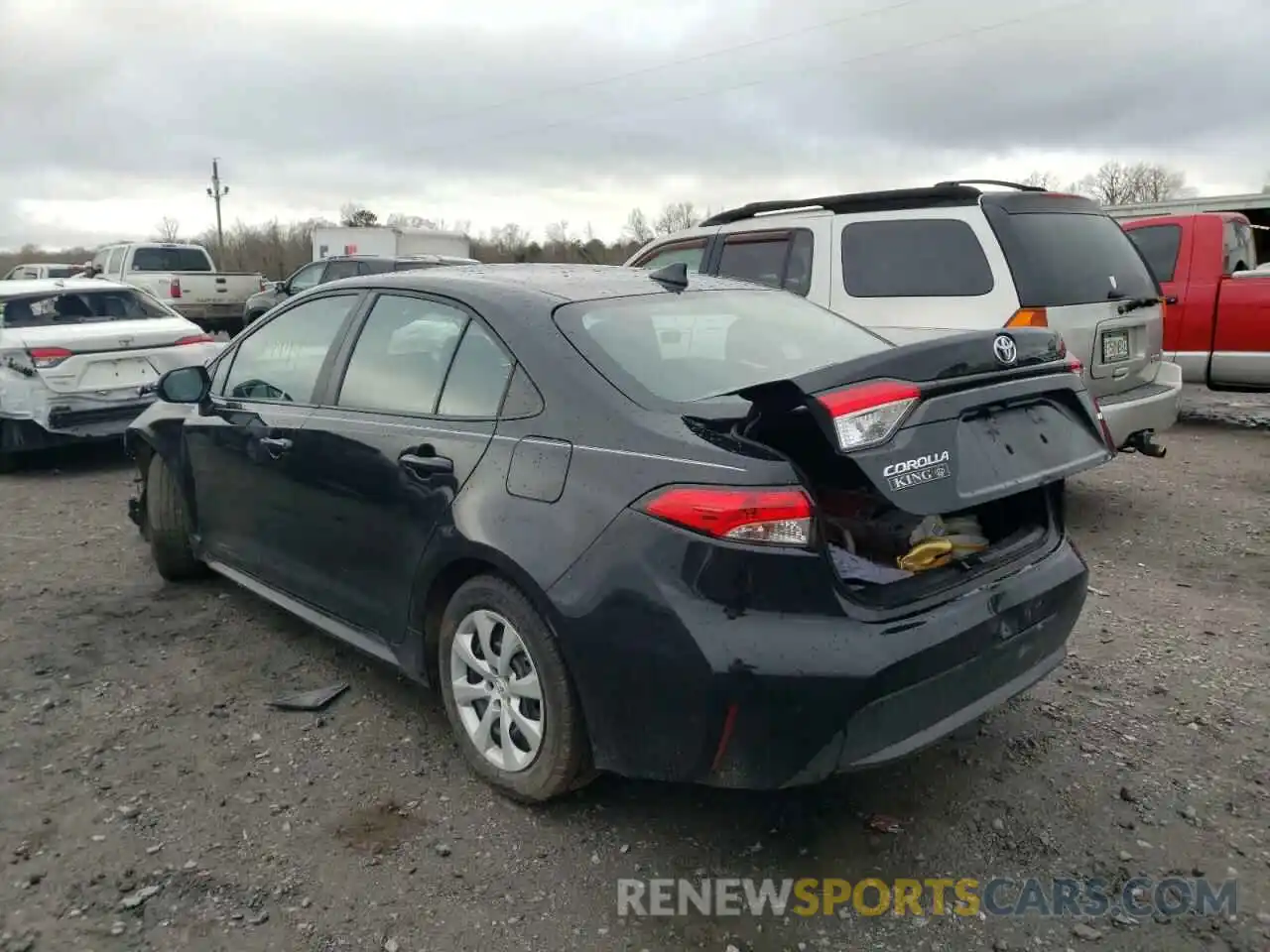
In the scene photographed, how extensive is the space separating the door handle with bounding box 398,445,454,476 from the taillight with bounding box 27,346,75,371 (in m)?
5.46

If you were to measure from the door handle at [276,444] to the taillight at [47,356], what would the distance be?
→ 444 centimetres

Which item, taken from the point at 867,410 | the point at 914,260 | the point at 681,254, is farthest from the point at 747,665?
the point at 681,254

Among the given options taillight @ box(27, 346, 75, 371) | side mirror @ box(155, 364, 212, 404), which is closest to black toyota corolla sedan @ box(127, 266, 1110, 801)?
side mirror @ box(155, 364, 212, 404)

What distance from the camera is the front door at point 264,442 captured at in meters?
3.79

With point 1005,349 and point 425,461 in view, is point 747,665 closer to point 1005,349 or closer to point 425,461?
point 1005,349

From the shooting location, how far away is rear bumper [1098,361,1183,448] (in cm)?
569

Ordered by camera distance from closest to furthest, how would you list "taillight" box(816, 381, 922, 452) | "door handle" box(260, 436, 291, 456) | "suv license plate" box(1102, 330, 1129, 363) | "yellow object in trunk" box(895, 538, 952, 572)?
"taillight" box(816, 381, 922, 452), "yellow object in trunk" box(895, 538, 952, 572), "door handle" box(260, 436, 291, 456), "suv license plate" box(1102, 330, 1129, 363)

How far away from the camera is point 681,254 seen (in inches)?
293

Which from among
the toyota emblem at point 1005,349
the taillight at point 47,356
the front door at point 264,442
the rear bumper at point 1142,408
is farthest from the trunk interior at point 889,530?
the taillight at point 47,356

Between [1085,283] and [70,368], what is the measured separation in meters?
7.00

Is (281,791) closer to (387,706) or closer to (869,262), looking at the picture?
(387,706)

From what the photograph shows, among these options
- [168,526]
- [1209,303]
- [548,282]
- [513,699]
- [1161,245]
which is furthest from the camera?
[1161,245]

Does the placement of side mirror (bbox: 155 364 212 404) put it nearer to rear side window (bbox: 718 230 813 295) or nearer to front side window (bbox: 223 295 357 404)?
front side window (bbox: 223 295 357 404)

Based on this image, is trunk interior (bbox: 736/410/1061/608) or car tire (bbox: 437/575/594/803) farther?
car tire (bbox: 437/575/594/803)
